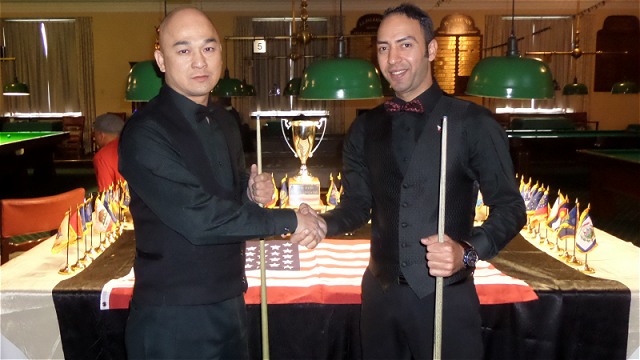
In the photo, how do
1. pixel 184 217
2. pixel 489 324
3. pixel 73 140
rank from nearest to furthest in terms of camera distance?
pixel 184 217 < pixel 489 324 < pixel 73 140

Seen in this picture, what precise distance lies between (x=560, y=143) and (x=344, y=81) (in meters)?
7.87

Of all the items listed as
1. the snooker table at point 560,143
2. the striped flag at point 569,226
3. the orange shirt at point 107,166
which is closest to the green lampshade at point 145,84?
the orange shirt at point 107,166

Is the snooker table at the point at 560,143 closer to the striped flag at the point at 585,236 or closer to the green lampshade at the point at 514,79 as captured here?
the striped flag at the point at 585,236

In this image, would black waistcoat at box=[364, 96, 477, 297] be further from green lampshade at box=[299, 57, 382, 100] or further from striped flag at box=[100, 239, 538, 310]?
green lampshade at box=[299, 57, 382, 100]

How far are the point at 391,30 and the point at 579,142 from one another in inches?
335

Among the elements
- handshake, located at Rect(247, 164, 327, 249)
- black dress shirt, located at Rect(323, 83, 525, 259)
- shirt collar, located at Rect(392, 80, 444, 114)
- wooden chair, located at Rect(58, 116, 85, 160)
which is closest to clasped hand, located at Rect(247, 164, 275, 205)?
handshake, located at Rect(247, 164, 327, 249)

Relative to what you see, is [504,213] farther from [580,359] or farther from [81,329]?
[81,329]

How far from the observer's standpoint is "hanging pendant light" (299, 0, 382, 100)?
2.52 metres

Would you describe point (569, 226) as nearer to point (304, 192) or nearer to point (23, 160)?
point (304, 192)

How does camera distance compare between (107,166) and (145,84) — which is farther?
(107,166)

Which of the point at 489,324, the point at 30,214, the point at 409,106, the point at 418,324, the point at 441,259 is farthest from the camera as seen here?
the point at 30,214

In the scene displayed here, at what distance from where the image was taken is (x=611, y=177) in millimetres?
6531

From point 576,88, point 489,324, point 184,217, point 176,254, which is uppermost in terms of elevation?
point 576,88

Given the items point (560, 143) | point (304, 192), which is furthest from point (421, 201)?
point (560, 143)
